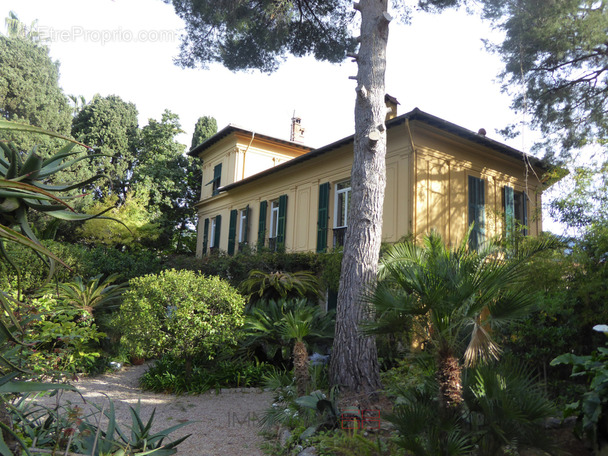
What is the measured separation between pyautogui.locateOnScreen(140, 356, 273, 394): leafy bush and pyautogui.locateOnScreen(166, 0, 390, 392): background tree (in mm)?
2413

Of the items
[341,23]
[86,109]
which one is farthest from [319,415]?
[86,109]

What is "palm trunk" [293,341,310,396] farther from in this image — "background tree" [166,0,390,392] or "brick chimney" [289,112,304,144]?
"brick chimney" [289,112,304,144]

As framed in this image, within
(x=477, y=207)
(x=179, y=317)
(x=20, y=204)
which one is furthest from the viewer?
(x=477, y=207)

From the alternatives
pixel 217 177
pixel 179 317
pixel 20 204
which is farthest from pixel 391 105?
pixel 20 204

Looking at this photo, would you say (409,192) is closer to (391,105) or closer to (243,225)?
(391,105)

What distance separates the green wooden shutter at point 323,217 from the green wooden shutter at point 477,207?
425 cm

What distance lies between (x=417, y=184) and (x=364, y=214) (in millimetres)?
5016

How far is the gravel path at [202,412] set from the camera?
17.4 feet

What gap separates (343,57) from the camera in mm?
11164

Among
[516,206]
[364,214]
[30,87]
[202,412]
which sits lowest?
[202,412]

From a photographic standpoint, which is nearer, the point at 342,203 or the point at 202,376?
the point at 202,376

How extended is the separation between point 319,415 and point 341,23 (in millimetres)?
9348

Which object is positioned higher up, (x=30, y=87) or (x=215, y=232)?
(x=30, y=87)

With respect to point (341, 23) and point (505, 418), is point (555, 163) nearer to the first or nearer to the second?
point (341, 23)
